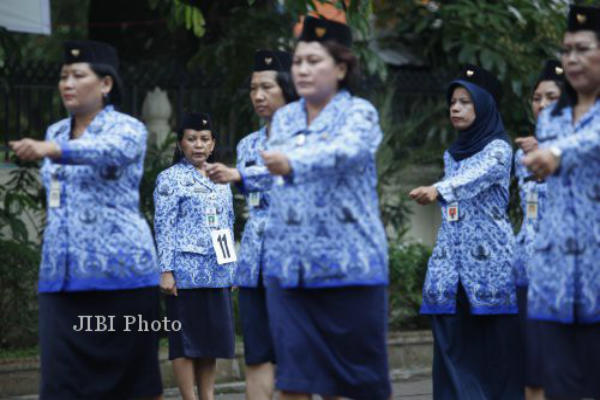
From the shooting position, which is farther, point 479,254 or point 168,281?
point 168,281

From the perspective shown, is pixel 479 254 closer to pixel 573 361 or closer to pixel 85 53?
pixel 573 361

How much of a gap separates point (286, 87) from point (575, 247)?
Answer: 2.53m

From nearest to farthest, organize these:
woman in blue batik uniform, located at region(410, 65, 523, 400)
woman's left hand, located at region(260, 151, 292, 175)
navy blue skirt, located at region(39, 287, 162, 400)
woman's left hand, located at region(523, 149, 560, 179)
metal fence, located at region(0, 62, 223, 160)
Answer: woman's left hand, located at region(523, 149, 560, 179) → woman's left hand, located at region(260, 151, 292, 175) → navy blue skirt, located at region(39, 287, 162, 400) → woman in blue batik uniform, located at region(410, 65, 523, 400) → metal fence, located at region(0, 62, 223, 160)

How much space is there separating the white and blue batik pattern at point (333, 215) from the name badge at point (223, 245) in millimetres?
2799

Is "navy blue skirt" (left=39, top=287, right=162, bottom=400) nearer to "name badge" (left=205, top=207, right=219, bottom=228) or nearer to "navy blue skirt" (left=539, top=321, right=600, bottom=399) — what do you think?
"navy blue skirt" (left=539, top=321, right=600, bottom=399)

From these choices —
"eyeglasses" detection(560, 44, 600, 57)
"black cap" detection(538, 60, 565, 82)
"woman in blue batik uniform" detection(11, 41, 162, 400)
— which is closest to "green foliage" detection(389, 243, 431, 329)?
"black cap" detection(538, 60, 565, 82)

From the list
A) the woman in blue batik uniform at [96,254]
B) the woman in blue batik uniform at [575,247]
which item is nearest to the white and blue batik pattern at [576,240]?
the woman in blue batik uniform at [575,247]

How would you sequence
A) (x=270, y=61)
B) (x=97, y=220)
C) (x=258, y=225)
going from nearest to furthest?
(x=97, y=220)
(x=258, y=225)
(x=270, y=61)

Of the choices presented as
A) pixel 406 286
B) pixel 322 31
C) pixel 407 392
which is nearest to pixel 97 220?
pixel 322 31

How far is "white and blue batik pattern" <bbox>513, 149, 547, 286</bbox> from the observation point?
7.77 m

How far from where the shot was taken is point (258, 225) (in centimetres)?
758

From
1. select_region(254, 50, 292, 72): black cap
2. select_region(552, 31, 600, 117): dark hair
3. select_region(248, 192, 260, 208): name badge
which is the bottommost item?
select_region(248, 192, 260, 208): name badge

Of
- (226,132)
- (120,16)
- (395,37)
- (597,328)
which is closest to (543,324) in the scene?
(597,328)

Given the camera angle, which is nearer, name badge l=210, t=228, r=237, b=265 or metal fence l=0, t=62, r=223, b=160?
name badge l=210, t=228, r=237, b=265
